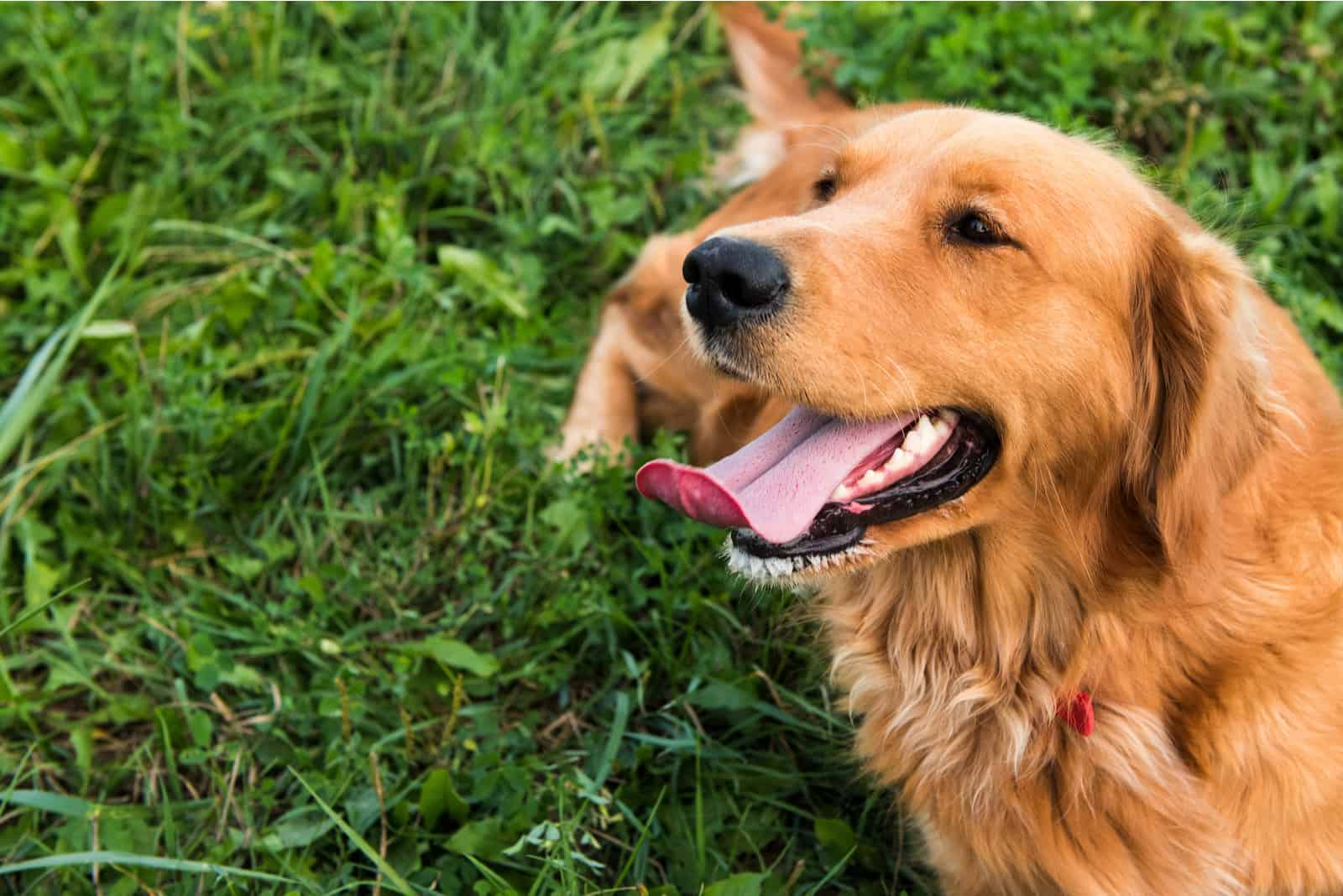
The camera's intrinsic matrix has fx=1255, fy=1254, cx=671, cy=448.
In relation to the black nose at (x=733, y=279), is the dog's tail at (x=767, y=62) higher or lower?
lower

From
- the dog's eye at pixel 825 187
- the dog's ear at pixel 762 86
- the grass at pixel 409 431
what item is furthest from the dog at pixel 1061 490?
the dog's ear at pixel 762 86

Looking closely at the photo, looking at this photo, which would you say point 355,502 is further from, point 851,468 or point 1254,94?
point 1254,94

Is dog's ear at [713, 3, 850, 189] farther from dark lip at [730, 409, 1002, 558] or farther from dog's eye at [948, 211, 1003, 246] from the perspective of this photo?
dark lip at [730, 409, 1002, 558]

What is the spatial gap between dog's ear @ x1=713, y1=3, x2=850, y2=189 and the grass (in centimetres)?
13

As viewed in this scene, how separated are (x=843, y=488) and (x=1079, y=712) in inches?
26.2

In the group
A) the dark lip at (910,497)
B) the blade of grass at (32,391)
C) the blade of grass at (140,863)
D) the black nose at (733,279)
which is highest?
the black nose at (733,279)

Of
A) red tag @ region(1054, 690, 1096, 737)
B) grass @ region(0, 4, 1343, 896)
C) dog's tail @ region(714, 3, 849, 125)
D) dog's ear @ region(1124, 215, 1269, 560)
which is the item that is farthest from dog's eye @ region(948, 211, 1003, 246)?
dog's tail @ region(714, 3, 849, 125)

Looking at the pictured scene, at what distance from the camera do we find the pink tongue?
8.00 ft

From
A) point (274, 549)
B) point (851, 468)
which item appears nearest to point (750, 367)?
point (851, 468)

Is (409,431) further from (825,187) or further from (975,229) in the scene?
(975,229)

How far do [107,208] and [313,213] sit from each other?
67cm

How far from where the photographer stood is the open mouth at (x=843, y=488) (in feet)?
7.96

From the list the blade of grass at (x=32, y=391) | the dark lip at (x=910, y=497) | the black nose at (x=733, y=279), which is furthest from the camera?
the blade of grass at (x=32, y=391)

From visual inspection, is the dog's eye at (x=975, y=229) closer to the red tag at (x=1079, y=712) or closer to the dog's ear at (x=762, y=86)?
the red tag at (x=1079, y=712)
